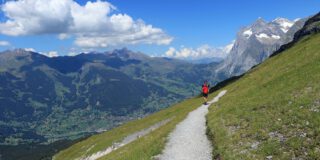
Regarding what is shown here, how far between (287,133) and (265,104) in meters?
11.1

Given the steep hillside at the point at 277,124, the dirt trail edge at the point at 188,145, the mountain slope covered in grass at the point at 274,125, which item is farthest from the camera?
the dirt trail edge at the point at 188,145

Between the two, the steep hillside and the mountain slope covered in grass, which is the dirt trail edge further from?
the steep hillside

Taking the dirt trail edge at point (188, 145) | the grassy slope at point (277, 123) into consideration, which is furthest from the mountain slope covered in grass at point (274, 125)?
the dirt trail edge at point (188, 145)

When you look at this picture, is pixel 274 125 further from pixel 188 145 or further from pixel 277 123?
pixel 188 145

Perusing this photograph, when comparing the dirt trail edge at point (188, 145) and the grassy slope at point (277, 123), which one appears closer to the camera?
the grassy slope at point (277, 123)

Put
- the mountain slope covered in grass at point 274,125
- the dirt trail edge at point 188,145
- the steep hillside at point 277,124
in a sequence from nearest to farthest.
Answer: the steep hillside at point 277,124, the mountain slope covered in grass at point 274,125, the dirt trail edge at point 188,145

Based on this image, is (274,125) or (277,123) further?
(277,123)

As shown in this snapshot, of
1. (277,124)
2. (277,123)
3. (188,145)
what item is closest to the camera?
(277,124)

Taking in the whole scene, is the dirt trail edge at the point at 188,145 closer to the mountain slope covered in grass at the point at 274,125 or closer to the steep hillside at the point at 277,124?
the mountain slope covered in grass at the point at 274,125

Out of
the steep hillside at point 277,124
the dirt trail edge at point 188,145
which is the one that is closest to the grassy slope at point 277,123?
the steep hillside at point 277,124

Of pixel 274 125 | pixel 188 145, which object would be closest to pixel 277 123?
pixel 274 125

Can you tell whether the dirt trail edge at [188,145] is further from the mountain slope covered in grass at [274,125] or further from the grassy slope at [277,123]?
the grassy slope at [277,123]

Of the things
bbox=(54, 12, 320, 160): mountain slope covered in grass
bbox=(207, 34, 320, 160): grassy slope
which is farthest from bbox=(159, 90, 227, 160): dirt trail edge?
bbox=(207, 34, 320, 160): grassy slope

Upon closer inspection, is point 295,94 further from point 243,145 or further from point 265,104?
point 243,145
